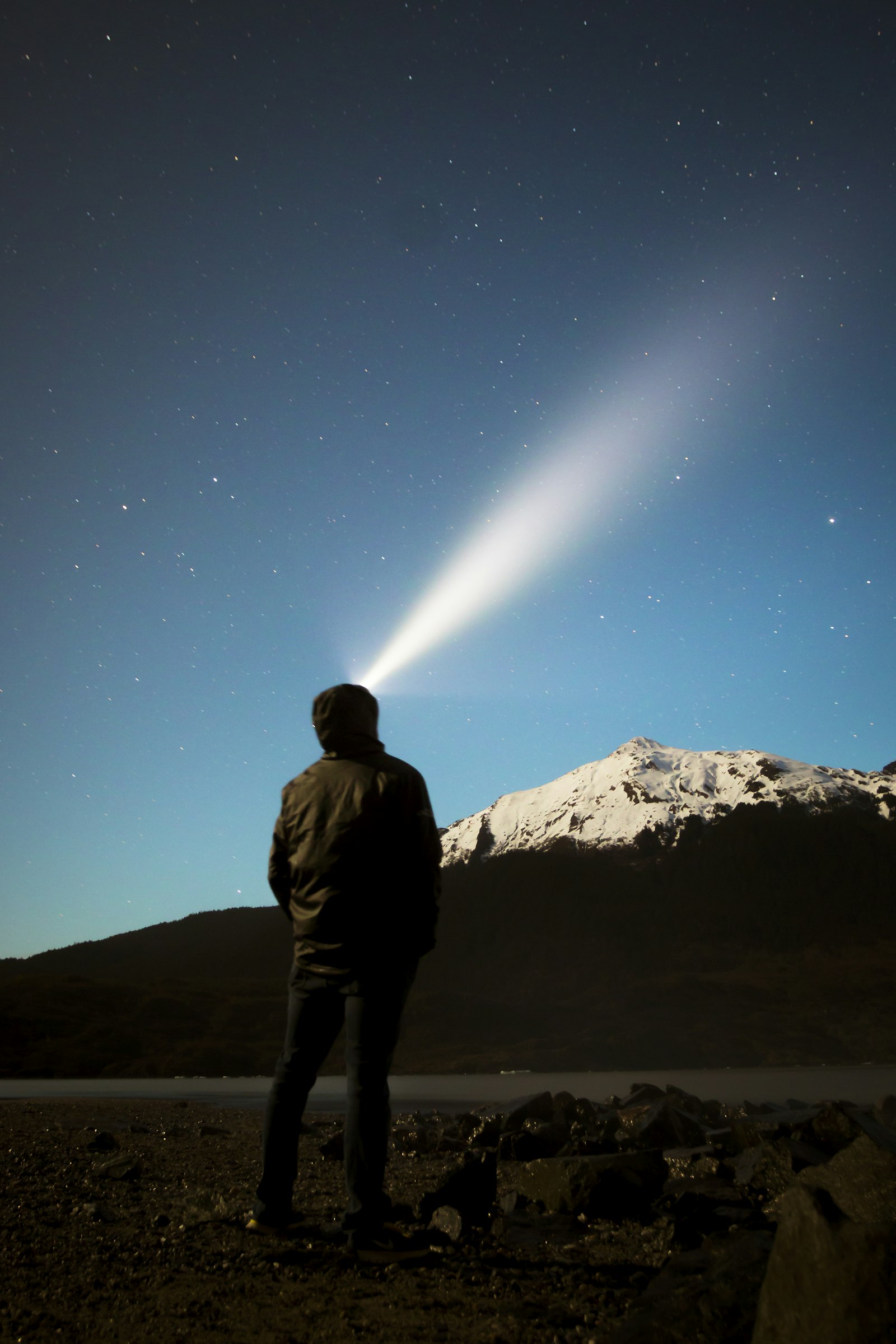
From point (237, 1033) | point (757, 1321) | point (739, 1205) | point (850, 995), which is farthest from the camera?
point (850, 995)

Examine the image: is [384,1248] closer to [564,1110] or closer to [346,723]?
[346,723]

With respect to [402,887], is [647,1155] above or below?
below

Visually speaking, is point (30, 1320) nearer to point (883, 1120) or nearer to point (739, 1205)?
point (739, 1205)

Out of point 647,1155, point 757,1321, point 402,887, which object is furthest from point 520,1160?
point 757,1321

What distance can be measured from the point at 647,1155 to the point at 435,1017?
18539 centimetres

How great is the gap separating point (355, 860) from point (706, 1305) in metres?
2.09

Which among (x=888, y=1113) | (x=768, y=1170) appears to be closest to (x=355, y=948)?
(x=768, y=1170)

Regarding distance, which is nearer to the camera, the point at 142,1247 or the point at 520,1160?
the point at 142,1247

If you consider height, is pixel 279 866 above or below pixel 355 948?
above

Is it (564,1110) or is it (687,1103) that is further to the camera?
(687,1103)

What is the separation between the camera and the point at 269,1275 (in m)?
3.19

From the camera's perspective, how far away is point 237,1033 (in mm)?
147875

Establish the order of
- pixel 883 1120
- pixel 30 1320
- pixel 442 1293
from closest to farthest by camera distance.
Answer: pixel 30 1320, pixel 442 1293, pixel 883 1120

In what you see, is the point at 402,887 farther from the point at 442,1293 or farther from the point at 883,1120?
the point at 883,1120
